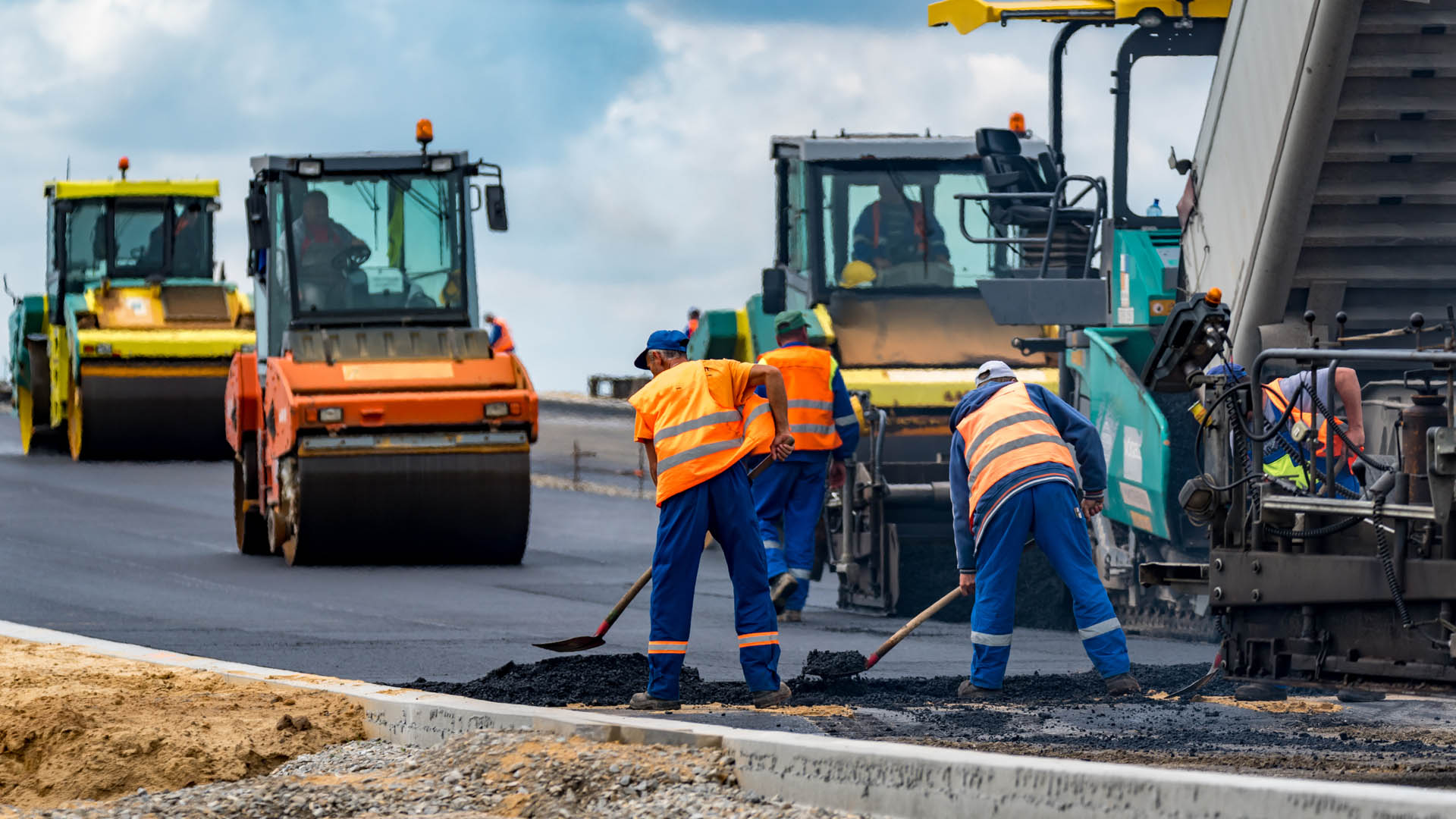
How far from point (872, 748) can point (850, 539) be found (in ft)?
22.3

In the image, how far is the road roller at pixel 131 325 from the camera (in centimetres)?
2045

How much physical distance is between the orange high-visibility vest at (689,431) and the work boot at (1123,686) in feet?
5.83

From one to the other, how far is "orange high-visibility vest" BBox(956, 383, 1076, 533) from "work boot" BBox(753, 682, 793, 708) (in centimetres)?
126

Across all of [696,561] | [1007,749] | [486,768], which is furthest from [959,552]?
[486,768]

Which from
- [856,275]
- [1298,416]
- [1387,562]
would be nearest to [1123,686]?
[1298,416]

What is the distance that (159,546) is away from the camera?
588 inches

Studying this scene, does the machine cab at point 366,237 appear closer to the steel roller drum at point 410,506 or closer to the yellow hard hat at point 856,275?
the steel roller drum at point 410,506

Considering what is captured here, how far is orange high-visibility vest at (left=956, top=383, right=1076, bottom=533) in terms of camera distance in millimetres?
8531

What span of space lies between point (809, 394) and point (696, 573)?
13.1ft

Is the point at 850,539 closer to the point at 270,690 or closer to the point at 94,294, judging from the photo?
the point at 270,690

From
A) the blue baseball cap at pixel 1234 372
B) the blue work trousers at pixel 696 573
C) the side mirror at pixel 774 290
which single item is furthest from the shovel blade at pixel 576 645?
the side mirror at pixel 774 290

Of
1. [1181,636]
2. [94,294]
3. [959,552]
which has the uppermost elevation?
[94,294]

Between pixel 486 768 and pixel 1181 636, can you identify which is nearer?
pixel 486 768

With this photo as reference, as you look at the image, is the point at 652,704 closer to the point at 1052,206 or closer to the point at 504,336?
the point at 1052,206
